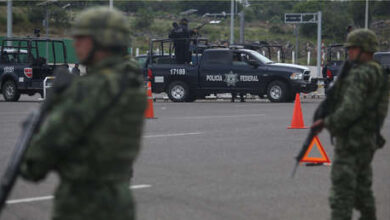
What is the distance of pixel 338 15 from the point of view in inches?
3536

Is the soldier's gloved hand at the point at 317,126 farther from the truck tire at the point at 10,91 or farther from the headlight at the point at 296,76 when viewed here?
the truck tire at the point at 10,91

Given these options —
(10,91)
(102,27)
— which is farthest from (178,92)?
(102,27)

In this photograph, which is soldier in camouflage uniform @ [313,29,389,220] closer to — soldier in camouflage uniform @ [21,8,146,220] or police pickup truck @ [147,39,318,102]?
soldier in camouflage uniform @ [21,8,146,220]

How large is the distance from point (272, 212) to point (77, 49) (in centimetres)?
425

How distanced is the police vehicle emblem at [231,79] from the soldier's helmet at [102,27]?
74.5 ft

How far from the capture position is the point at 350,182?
5629 millimetres

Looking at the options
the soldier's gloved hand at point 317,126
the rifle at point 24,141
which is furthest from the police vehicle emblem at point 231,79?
the rifle at point 24,141

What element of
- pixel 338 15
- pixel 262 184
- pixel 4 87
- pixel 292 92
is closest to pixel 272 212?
pixel 262 184

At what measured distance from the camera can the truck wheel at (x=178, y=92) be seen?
26953mm

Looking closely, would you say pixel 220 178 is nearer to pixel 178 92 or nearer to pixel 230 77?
pixel 230 77

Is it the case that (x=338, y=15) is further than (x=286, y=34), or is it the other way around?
(x=286, y=34)

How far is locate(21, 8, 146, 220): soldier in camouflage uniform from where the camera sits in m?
3.45

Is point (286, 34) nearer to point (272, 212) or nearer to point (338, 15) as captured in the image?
point (338, 15)

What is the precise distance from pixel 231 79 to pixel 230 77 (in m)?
0.08
